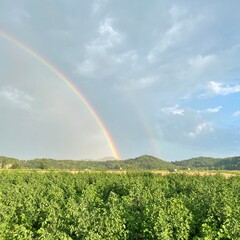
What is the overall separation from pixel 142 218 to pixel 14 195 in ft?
36.8

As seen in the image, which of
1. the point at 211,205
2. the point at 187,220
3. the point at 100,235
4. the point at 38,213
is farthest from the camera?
the point at 38,213

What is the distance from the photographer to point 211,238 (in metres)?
11.4

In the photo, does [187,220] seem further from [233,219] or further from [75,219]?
[75,219]

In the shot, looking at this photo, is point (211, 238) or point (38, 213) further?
point (38, 213)

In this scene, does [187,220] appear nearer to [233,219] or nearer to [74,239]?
[233,219]

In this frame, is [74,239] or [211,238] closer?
[211,238]

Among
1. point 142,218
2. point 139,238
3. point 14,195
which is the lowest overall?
point 139,238

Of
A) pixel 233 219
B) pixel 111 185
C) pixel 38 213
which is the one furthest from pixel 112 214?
pixel 111 185

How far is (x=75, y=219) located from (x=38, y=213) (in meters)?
5.70

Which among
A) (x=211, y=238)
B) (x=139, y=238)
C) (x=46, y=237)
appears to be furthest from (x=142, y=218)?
(x=46, y=237)

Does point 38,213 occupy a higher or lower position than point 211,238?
higher

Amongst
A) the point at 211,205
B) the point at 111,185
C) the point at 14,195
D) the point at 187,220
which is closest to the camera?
the point at 187,220

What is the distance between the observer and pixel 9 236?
12.9m

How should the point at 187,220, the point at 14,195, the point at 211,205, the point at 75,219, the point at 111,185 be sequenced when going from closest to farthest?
the point at 75,219
the point at 187,220
the point at 211,205
the point at 14,195
the point at 111,185
